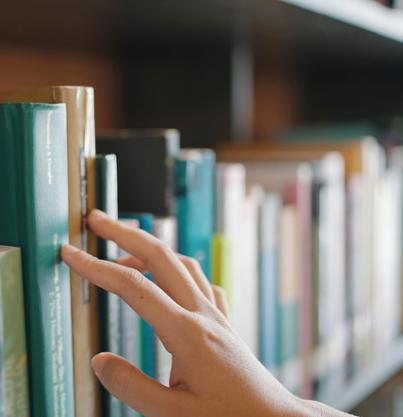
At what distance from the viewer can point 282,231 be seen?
907mm

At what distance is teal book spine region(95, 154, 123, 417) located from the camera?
56cm

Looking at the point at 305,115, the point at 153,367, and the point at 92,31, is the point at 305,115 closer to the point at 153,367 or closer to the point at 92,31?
the point at 92,31

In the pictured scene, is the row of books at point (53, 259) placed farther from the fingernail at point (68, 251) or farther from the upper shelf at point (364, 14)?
the upper shelf at point (364, 14)

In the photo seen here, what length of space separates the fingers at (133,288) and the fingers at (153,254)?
4 cm

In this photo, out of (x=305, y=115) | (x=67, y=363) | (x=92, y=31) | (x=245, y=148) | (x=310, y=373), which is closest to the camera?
(x=67, y=363)

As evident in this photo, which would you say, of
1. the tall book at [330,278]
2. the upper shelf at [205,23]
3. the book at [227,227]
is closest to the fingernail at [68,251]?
the book at [227,227]

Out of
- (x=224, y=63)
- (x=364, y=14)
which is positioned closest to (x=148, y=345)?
(x=364, y=14)

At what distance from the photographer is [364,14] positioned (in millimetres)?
952

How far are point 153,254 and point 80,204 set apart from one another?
7cm

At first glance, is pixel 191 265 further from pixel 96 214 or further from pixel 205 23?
pixel 205 23

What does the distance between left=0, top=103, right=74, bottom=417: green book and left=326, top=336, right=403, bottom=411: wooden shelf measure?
592 millimetres

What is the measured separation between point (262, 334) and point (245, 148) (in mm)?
429

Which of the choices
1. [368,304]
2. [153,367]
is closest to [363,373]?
[368,304]

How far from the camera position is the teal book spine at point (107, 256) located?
1.82ft
